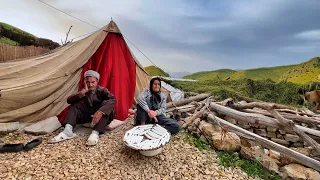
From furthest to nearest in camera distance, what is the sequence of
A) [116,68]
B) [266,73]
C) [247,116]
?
[266,73]
[116,68]
[247,116]

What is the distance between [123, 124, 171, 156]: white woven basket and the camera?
322 cm

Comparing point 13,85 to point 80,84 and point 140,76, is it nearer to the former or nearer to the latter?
point 80,84

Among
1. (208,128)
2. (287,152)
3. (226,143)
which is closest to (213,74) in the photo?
(208,128)

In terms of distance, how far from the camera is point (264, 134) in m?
5.93

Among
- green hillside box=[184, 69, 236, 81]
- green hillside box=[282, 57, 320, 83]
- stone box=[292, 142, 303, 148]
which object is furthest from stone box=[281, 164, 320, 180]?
green hillside box=[184, 69, 236, 81]

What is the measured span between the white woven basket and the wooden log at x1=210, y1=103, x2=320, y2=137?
2.31 m

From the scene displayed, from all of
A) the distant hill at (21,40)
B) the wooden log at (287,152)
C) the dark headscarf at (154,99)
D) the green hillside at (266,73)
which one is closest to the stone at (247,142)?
the wooden log at (287,152)

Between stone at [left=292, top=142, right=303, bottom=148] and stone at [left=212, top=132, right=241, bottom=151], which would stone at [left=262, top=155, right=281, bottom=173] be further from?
stone at [left=292, top=142, right=303, bottom=148]

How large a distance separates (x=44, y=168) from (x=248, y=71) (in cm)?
1611

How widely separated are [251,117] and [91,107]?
3.37 meters

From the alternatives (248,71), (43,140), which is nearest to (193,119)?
(43,140)

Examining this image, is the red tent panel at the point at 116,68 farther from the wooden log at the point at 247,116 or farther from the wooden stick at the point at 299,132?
the wooden stick at the point at 299,132

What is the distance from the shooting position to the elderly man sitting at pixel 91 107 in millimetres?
3883

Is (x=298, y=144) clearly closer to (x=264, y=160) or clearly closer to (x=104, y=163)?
(x=264, y=160)
